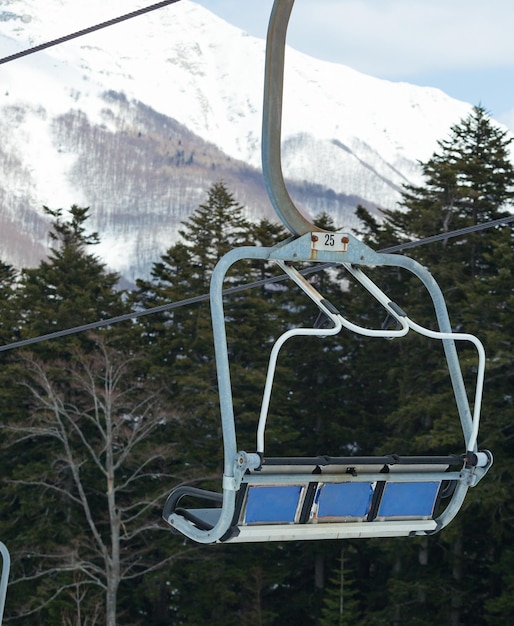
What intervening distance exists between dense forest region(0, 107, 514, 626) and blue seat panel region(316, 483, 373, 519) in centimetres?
2149

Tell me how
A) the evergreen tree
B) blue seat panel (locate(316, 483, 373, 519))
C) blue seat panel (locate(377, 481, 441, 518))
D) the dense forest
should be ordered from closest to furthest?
1. blue seat panel (locate(316, 483, 373, 519))
2. blue seat panel (locate(377, 481, 441, 518))
3. the evergreen tree
4. the dense forest

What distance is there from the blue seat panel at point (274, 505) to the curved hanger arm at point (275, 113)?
2.69 feet

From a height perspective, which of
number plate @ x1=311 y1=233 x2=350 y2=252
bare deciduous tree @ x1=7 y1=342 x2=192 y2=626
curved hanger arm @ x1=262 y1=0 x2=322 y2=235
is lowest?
bare deciduous tree @ x1=7 y1=342 x2=192 y2=626

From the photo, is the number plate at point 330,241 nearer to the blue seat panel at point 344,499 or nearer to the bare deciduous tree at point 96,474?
the blue seat panel at point 344,499

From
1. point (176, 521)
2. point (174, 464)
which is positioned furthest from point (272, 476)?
point (174, 464)

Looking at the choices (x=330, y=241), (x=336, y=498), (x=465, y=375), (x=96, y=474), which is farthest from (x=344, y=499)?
(x=96, y=474)

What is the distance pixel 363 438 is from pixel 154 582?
7099mm

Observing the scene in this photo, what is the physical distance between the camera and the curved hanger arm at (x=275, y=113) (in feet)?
11.9

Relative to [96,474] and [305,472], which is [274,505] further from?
[96,474]

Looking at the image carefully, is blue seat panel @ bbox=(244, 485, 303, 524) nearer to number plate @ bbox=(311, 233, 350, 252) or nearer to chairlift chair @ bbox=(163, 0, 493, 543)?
chairlift chair @ bbox=(163, 0, 493, 543)

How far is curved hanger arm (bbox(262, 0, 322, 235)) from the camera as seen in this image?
11.9 feet

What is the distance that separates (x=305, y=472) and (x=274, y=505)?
13 centimetres

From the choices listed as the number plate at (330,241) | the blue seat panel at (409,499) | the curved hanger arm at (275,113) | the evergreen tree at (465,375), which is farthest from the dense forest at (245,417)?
the curved hanger arm at (275,113)

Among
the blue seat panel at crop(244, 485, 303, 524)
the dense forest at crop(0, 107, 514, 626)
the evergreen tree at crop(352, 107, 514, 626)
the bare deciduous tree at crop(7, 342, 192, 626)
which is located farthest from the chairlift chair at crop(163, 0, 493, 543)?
the bare deciduous tree at crop(7, 342, 192, 626)
